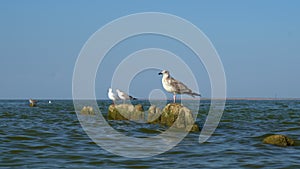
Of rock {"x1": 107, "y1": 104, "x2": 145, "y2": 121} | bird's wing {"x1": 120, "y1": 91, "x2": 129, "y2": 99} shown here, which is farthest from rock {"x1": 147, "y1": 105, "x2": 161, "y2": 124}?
bird's wing {"x1": 120, "y1": 91, "x2": 129, "y2": 99}

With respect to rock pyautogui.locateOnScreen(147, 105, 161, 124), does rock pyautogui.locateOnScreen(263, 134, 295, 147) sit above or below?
below

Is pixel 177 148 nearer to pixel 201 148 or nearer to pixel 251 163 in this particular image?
pixel 201 148

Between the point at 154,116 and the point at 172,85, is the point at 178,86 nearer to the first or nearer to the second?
the point at 172,85

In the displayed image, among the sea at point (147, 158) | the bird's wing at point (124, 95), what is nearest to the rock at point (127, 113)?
the bird's wing at point (124, 95)

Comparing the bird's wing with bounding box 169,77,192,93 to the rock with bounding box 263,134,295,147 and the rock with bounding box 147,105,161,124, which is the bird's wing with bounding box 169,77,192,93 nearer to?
the rock with bounding box 147,105,161,124

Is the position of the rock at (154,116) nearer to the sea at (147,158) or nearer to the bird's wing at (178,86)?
the bird's wing at (178,86)

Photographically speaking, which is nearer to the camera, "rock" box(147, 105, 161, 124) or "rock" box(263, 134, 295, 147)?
"rock" box(263, 134, 295, 147)

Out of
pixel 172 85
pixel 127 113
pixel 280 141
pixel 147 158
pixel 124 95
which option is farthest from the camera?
pixel 124 95

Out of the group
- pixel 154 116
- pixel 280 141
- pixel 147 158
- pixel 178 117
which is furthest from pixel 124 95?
pixel 147 158

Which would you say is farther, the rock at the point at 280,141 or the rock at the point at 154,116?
the rock at the point at 154,116

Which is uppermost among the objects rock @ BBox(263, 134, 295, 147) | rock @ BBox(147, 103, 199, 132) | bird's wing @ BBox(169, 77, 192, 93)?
bird's wing @ BBox(169, 77, 192, 93)

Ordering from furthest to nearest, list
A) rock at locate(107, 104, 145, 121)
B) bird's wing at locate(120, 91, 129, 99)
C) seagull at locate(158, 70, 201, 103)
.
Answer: bird's wing at locate(120, 91, 129, 99), rock at locate(107, 104, 145, 121), seagull at locate(158, 70, 201, 103)

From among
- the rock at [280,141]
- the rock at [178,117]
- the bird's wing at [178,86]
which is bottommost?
the rock at [280,141]

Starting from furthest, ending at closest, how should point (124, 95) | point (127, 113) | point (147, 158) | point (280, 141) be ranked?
point (124, 95)
point (127, 113)
point (280, 141)
point (147, 158)
